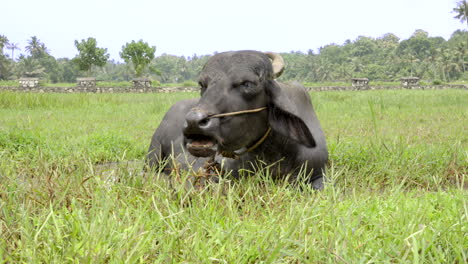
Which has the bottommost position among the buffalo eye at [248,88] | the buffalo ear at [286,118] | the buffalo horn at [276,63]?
the buffalo ear at [286,118]

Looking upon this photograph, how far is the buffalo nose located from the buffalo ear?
45 cm

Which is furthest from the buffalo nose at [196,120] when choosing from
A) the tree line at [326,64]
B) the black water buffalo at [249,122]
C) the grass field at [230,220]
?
the tree line at [326,64]

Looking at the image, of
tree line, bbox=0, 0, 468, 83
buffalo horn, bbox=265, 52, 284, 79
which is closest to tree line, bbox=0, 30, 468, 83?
tree line, bbox=0, 0, 468, 83

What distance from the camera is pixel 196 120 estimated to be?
184cm

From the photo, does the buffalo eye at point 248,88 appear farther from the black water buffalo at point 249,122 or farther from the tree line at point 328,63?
the tree line at point 328,63

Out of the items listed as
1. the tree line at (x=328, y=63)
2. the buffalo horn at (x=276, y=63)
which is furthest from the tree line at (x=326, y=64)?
the buffalo horn at (x=276, y=63)

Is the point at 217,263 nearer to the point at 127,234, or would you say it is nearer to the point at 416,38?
the point at 127,234

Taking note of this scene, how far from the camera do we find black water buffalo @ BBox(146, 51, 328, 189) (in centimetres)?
193

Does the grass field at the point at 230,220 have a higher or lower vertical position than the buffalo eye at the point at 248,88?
lower

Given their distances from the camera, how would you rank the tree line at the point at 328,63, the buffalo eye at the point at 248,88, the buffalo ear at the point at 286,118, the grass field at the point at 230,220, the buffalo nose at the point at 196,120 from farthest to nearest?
the tree line at the point at 328,63
the buffalo ear at the point at 286,118
the buffalo eye at the point at 248,88
the buffalo nose at the point at 196,120
the grass field at the point at 230,220

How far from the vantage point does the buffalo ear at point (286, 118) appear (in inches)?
85.4

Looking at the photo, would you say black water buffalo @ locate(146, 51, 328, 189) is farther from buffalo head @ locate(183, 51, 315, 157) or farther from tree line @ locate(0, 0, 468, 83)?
tree line @ locate(0, 0, 468, 83)

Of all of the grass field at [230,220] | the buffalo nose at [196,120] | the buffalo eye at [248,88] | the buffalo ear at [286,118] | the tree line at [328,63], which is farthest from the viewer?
the tree line at [328,63]

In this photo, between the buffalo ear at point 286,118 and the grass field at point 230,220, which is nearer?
the grass field at point 230,220
